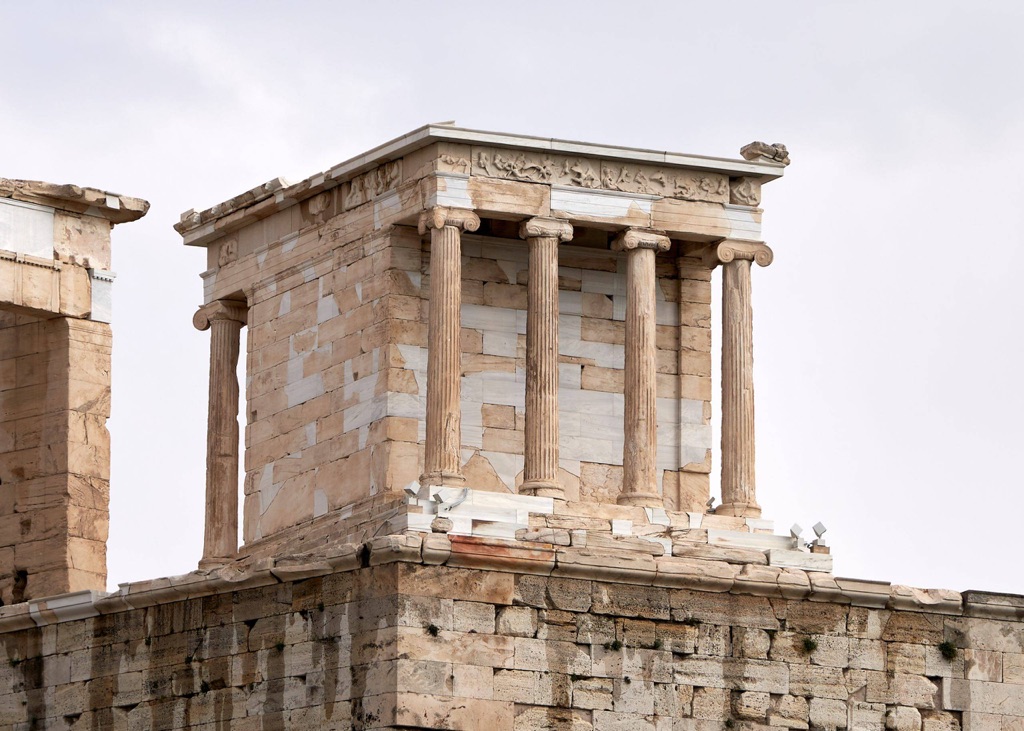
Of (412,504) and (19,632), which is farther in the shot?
(19,632)

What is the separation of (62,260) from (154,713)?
6336 millimetres

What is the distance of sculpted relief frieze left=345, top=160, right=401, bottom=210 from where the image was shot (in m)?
44.8

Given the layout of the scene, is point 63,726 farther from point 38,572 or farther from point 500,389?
point 500,389

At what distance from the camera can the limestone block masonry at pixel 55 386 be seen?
45.8 metres

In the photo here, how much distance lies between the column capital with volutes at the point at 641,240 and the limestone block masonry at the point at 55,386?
6205mm

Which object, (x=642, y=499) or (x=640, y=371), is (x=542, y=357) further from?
(x=642, y=499)

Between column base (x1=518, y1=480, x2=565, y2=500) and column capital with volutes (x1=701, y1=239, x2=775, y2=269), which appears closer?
column base (x1=518, y1=480, x2=565, y2=500)

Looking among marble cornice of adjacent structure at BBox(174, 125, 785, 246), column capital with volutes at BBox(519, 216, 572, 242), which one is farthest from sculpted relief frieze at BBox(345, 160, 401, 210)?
column capital with volutes at BBox(519, 216, 572, 242)

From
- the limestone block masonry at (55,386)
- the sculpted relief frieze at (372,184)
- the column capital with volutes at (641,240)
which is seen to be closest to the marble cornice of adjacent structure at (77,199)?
the limestone block masonry at (55,386)

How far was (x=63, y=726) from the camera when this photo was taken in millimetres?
44094

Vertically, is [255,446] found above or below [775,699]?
above

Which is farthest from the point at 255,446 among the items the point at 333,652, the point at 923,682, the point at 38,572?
the point at 923,682

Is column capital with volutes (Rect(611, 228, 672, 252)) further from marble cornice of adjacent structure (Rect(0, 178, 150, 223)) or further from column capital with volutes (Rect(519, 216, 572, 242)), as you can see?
marble cornice of adjacent structure (Rect(0, 178, 150, 223))

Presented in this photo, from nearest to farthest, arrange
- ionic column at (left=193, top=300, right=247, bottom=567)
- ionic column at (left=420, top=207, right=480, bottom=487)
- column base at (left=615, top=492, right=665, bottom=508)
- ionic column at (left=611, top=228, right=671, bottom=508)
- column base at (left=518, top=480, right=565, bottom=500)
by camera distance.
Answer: ionic column at (left=420, top=207, right=480, bottom=487) → column base at (left=518, top=480, right=565, bottom=500) → column base at (left=615, top=492, right=665, bottom=508) → ionic column at (left=611, top=228, right=671, bottom=508) → ionic column at (left=193, top=300, right=247, bottom=567)
